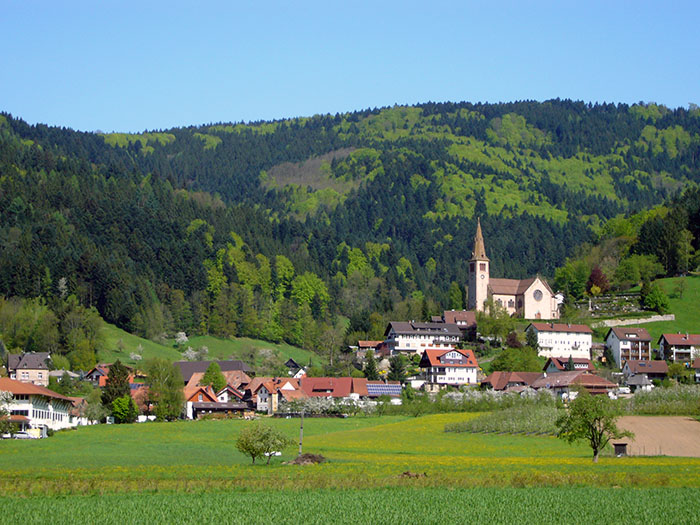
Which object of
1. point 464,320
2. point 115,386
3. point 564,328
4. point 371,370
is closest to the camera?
point 115,386

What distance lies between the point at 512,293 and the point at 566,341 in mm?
22832

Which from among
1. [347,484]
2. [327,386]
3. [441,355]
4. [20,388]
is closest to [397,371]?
[441,355]

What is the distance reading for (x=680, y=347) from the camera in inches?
4656

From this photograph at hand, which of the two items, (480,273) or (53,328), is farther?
(480,273)

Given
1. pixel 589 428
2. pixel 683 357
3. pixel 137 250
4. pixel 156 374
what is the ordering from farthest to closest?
pixel 137 250
pixel 683 357
pixel 156 374
pixel 589 428

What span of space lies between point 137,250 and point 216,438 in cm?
10311

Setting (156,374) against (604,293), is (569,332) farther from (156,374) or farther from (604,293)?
(156,374)

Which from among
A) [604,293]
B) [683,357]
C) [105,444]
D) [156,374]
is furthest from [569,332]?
[105,444]

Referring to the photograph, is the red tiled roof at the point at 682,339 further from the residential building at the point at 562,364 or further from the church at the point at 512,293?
the church at the point at 512,293

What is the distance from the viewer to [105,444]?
2566 inches

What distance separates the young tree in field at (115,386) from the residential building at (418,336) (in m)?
48.9

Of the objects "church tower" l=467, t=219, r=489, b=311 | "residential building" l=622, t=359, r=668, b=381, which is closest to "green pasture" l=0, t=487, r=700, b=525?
"residential building" l=622, t=359, r=668, b=381

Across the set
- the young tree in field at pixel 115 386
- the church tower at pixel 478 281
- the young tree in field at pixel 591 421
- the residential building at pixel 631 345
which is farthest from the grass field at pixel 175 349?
the young tree in field at pixel 591 421

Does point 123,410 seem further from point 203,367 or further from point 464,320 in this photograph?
point 464,320
